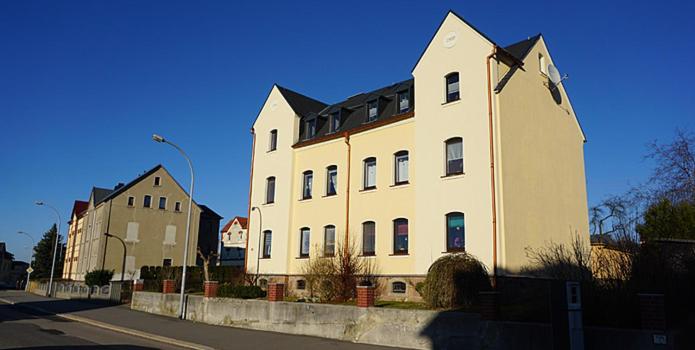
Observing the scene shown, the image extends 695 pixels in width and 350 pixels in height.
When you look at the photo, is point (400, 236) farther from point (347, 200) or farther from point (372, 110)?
point (372, 110)

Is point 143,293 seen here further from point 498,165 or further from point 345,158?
point 498,165

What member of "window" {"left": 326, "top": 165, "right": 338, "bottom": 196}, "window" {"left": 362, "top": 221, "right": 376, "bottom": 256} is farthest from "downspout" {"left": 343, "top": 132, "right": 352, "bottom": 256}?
"window" {"left": 326, "top": 165, "right": 338, "bottom": 196}

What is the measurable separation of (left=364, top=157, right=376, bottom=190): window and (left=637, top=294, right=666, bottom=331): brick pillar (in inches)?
575

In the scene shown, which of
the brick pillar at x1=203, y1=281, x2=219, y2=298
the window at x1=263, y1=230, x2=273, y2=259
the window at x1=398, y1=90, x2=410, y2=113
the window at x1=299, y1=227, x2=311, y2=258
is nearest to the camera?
the brick pillar at x1=203, y1=281, x2=219, y2=298

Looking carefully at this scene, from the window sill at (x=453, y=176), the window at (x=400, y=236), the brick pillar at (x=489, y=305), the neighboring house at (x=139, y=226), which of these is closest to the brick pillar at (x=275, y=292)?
the window at (x=400, y=236)

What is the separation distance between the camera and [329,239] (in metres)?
25.8

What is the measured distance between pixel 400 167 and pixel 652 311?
45.1ft

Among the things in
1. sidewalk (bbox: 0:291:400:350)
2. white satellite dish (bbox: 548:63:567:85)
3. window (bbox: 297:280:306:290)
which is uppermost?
white satellite dish (bbox: 548:63:567:85)

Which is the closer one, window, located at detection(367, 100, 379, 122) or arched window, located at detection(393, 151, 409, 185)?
arched window, located at detection(393, 151, 409, 185)

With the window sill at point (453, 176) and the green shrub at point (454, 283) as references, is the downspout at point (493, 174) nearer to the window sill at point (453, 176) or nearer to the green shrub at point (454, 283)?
the window sill at point (453, 176)

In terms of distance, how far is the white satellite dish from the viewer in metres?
23.7

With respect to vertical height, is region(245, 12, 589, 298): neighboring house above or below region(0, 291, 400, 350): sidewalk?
above

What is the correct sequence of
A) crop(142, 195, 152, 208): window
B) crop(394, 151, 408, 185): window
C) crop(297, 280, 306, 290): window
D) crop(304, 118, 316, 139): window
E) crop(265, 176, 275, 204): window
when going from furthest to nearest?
crop(142, 195, 152, 208): window < crop(265, 176, 275, 204): window < crop(304, 118, 316, 139): window < crop(297, 280, 306, 290): window < crop(394, 151, 408, 185): window

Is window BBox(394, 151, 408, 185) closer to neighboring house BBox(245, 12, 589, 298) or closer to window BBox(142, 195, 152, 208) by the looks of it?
neighboring house BBox(245, 12, 589, 298)
